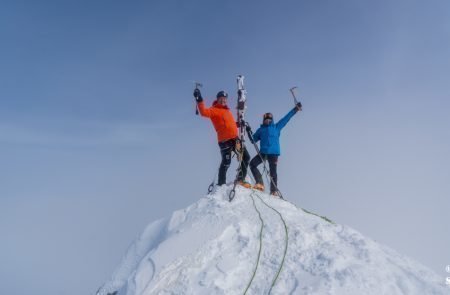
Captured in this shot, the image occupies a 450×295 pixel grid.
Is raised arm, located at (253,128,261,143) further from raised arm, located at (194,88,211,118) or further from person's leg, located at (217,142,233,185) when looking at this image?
raised arm, located at (194,88,211,118)

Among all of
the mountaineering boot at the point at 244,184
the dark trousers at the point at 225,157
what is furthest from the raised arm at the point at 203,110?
the mountaineering boot at the point at 244,184

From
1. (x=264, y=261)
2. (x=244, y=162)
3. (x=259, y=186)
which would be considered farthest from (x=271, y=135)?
(x=264, y=261)

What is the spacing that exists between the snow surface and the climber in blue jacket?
2.51 metres

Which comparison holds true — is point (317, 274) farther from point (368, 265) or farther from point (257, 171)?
point (257, 171)

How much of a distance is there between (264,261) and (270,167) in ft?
17.0

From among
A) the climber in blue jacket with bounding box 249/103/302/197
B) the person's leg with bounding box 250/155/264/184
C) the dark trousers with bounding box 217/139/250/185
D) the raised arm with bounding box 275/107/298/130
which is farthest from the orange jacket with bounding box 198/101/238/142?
the raised arm with bounding box 275/107/298/130

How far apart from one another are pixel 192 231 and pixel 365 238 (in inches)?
122

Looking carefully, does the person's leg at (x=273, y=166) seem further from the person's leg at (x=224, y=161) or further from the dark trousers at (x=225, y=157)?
the person's leg at (x=224, y=161)

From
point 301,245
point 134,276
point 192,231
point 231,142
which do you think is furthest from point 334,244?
point 231,142

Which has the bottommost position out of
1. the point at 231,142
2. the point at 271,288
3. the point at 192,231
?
the point at 271,288

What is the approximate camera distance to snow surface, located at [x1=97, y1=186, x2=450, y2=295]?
5270 mm

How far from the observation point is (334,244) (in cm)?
624

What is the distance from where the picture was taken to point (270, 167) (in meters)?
11.1

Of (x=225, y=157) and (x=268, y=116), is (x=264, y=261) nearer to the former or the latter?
(x=225, y=157)
